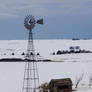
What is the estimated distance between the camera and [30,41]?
16750mm

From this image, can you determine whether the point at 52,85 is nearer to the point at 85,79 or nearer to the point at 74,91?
the point at 74,91

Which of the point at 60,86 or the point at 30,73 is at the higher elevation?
the point at 30,73

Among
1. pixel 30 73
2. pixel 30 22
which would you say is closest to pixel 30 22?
pixel 30 22

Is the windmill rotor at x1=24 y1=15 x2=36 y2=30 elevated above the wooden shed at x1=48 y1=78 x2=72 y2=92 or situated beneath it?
elevated above

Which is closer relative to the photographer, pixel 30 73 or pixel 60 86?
pixel 60 86

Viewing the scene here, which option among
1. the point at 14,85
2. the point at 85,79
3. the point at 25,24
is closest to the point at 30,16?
the point at 25,24

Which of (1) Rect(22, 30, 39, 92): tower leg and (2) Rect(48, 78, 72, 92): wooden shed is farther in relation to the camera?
(2) Rect(48, 78, 72, 92): wooden shed

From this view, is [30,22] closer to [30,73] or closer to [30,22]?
[30,22]

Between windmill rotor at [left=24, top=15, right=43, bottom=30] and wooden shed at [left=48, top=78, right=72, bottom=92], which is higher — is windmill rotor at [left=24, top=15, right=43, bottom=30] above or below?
above

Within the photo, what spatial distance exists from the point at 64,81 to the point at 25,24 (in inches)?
162

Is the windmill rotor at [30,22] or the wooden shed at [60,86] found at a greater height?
the windmill rotor at [30,22]

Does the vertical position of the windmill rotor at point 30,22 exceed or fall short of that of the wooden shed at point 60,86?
it exceeds it

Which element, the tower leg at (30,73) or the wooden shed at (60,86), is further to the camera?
the wooden shed at (60,86)

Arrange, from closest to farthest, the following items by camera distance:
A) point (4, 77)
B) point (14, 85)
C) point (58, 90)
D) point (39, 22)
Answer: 1. point (39, 22)
2. point (58, 90)
3. point (14, 85)
4. point (4, 77)
